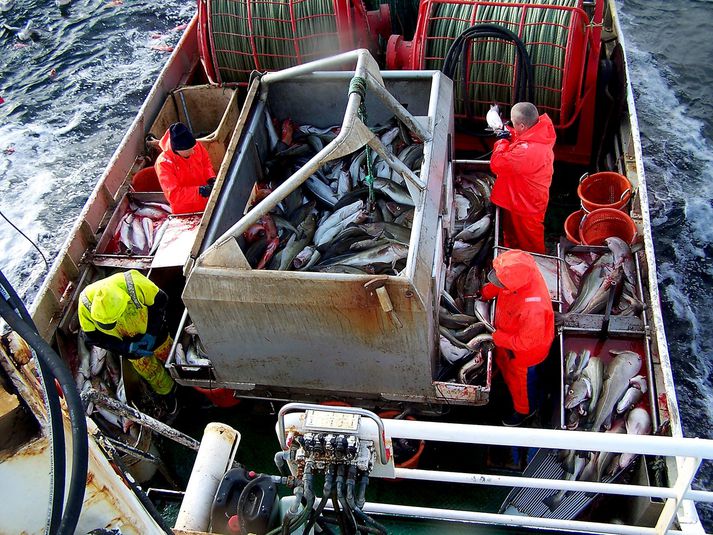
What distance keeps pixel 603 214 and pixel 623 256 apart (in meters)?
0.66

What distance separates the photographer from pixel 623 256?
6074 millimetres

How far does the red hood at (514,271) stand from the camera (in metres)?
4.96

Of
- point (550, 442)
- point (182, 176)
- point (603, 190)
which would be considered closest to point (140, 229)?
point (182, 176)

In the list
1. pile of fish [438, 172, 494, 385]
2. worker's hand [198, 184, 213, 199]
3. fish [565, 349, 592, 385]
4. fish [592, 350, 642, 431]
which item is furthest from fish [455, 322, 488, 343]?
worker's hand [198, 184, 213, 199]

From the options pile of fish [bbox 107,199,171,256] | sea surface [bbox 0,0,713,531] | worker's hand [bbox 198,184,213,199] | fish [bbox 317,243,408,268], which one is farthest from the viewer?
sea surface [bbox 0,0,713,531]

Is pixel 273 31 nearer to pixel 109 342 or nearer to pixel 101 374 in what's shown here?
Result: pixel 109 342

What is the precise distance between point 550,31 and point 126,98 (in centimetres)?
901

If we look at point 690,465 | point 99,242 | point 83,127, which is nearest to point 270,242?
point 99,242

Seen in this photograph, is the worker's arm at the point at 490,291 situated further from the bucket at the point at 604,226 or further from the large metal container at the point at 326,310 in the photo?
the bucket at the point at 604,226

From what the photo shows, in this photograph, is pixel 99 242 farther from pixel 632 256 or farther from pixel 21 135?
pixel 21 135

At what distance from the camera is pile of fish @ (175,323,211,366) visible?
5.57m

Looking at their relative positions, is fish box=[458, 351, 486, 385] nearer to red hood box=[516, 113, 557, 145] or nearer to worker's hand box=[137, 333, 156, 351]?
red hood box=[516, 113, 557, 145]

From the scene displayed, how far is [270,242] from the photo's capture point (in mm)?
5930

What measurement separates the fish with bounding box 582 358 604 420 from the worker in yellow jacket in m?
3.51
